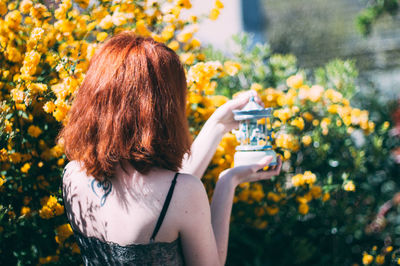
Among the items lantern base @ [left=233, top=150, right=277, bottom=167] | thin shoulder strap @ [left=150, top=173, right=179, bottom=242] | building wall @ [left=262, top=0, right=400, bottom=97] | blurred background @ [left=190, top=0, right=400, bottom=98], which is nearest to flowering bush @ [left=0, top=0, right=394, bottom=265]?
lantern base @ [left=233, top=150, right=277, bottom=167]

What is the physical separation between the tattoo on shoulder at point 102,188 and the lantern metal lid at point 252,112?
696mm

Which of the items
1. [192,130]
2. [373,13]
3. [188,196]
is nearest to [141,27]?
[192,130]

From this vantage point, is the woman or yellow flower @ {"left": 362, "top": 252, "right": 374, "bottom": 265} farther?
yellow flower @ {"left": 362, "top": 252, "right": 374, "bottom": 265}

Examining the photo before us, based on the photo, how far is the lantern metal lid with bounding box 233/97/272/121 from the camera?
6.01 ft

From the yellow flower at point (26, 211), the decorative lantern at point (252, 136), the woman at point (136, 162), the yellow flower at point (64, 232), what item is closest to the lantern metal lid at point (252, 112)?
the decorative lantern at point (252, 136)

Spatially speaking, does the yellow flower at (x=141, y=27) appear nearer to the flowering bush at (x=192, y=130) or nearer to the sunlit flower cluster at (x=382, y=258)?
the flowering bush at (x=192, y=130)

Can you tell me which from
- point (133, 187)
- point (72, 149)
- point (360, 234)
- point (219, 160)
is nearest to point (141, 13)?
point (219, 160)

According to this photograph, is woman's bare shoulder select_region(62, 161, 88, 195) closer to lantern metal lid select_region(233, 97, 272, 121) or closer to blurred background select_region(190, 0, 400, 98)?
lantern metal lid select_region(233, 97, 272, 121)

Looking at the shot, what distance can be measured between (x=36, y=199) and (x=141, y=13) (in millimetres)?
1110

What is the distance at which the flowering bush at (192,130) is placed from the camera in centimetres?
187

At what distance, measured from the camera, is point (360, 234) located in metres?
2.96

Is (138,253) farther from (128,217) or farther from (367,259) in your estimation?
(367,259)

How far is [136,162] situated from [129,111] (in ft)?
0.57

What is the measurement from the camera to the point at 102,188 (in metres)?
1.46
